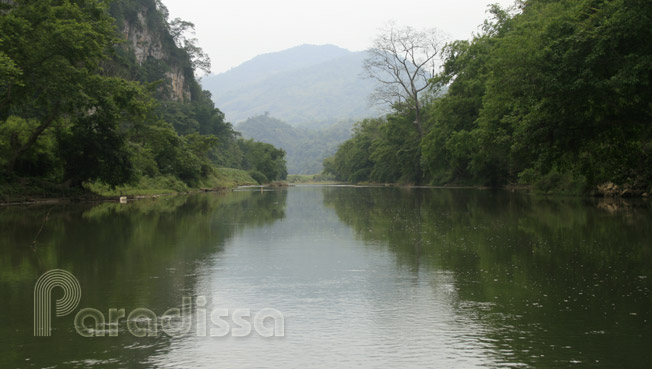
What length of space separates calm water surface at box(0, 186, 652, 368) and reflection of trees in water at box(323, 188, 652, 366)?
3 cm

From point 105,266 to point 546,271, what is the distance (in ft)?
25.3

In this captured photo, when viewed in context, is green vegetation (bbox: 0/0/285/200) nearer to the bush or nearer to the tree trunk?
the tree trunk

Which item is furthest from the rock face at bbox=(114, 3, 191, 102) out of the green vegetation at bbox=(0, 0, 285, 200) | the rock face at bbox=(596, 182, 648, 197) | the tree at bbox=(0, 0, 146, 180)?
the rock face at bbox=(596, 182, 648, 197)

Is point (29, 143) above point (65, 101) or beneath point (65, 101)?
beneath

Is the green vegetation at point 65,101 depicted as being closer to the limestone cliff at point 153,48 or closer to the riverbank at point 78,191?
the riverbank at point 78,191

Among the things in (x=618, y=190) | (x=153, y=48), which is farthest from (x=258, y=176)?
(x=618, y=190)

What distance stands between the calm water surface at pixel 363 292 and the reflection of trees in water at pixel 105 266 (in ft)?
0.11

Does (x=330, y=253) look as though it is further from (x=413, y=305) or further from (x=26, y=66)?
(x=26, y=66)

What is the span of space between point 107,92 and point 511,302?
28.4 metres

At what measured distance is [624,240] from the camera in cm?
1317

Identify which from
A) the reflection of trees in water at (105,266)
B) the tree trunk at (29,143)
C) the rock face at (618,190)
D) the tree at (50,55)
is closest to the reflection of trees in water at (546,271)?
the reflection of trees in water at (105,266)

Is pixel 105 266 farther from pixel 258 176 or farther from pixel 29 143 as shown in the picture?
pixel 258 176

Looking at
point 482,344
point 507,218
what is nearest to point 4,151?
point 507,218

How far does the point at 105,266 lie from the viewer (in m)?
10.2
